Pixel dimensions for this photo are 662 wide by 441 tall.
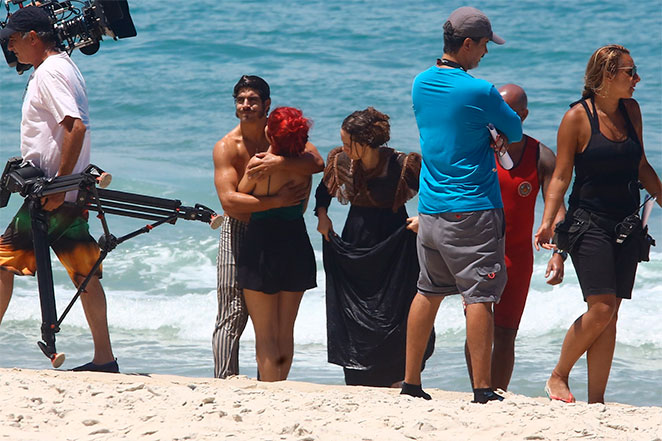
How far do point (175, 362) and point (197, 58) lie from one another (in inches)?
430

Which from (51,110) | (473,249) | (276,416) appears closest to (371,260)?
(473,249)

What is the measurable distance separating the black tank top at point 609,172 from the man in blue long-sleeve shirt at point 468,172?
0.41 m

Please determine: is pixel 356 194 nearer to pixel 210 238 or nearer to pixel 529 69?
pixel 210 238

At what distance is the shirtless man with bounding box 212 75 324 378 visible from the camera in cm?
485

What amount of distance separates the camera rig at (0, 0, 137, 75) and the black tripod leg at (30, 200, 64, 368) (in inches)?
33.6

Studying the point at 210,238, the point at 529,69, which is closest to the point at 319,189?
the point at 210,238

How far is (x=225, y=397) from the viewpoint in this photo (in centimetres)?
405

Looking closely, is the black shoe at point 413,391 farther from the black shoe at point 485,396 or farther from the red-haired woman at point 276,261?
the red-haired woman at point 276,261

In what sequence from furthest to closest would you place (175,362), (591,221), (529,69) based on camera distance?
(529,69) → (175,362) → (591,221)

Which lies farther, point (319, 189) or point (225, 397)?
point (319, 189)

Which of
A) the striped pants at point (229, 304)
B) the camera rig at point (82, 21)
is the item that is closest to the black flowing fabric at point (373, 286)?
the striped pants at point (229, 304)

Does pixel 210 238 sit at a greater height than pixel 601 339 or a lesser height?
lesser

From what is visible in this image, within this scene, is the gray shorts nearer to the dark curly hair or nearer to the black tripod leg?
the dark curly hair

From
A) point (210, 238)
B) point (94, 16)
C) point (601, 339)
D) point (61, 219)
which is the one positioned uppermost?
point (94, 16)
